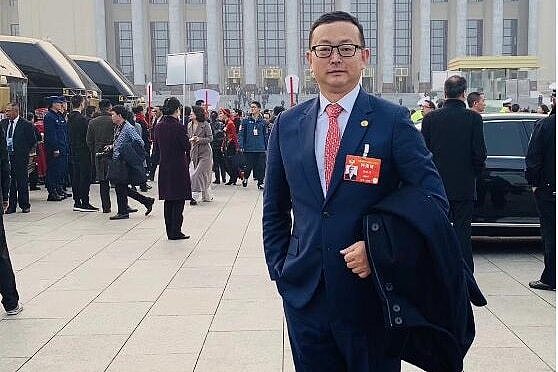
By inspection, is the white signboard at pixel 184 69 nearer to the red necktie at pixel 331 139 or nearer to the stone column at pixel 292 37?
the red necktie at pixel 331 139

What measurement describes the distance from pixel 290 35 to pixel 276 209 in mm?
68607

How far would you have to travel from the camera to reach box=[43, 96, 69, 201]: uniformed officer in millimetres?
13266

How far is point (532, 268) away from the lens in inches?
288

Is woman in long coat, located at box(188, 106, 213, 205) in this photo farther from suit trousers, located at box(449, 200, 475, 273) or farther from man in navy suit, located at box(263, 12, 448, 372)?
man in navy suit, located at box(263, 12, 448, 372)

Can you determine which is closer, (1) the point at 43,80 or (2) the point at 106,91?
(1) the point at 43,80

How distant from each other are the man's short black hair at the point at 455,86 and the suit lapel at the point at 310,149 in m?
3.81

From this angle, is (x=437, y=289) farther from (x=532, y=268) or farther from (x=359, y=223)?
(x=532, y=268)

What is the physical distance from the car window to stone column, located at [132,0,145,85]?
207 ft

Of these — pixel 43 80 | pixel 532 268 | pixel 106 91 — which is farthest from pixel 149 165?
pixel 532 268

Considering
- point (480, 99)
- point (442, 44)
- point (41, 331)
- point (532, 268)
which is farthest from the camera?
point (442, 44)

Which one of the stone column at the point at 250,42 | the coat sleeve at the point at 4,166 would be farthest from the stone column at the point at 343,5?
the coat sleeve at the point at 4,166

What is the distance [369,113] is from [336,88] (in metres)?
0.16

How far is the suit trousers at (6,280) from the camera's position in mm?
5551

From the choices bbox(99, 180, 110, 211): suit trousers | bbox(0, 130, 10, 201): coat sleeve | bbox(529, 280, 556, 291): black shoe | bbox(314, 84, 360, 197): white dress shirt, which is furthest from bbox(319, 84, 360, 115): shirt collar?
bbox(99, 180, 110, 211): suit trousers
